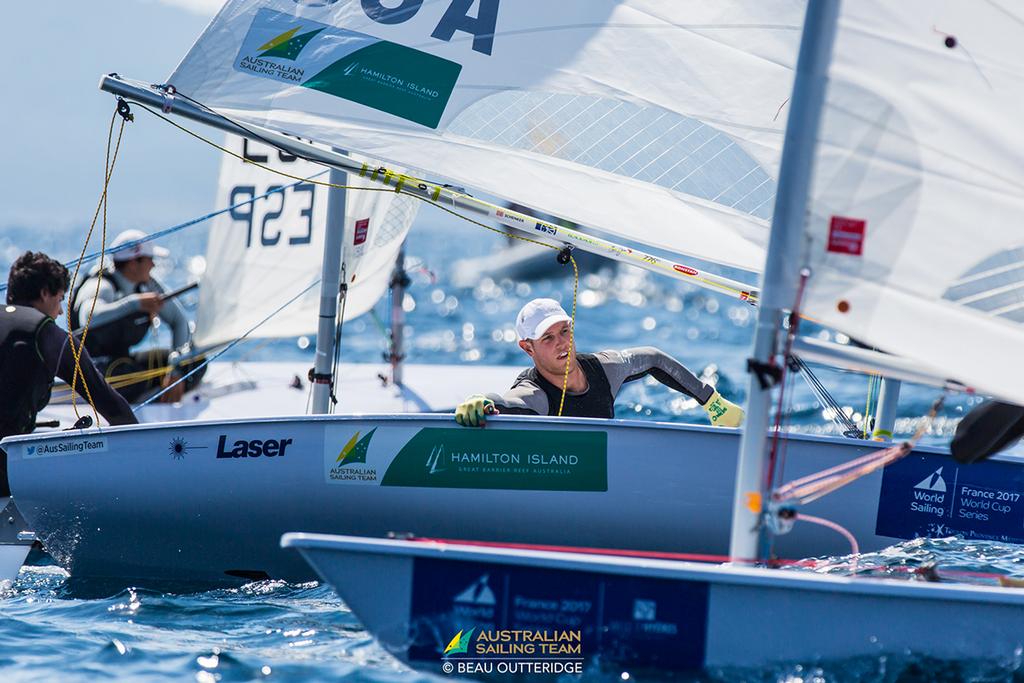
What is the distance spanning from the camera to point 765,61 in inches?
187

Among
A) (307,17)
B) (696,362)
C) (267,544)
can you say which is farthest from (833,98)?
(696,362)

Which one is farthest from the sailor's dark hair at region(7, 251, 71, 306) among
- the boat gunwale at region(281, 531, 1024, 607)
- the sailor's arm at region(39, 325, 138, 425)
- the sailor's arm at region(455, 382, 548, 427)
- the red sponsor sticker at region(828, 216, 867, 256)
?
the red sponsor sticker at region(828, 216, 867, 256)

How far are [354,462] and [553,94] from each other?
1.62m

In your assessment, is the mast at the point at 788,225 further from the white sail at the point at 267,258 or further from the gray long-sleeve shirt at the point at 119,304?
the gray long-sleeve shirt at the point at 119,304

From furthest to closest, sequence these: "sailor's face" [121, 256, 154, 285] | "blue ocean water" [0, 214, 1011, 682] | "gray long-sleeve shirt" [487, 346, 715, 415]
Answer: "sailor's face" [121, 256, 154, 285] → "gray long-sleeve shirt" [487, 346, 715, 415] → "blue ocean water" [0, 214, 1011, 682]

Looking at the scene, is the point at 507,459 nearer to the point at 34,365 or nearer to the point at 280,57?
the point at 280,57

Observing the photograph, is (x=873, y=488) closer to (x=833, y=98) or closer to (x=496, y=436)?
(x=496, y=436)

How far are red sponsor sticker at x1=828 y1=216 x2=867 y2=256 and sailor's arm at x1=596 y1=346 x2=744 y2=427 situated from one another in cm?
183

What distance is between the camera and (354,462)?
4.40m

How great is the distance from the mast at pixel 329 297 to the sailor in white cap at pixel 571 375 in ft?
2.97

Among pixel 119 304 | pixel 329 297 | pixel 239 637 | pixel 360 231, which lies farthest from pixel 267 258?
pixel 239 637

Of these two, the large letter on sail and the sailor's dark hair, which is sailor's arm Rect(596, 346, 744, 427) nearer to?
the large letter on sail

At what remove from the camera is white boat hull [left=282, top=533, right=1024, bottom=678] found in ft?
9.80

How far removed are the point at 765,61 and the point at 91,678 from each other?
3.21m
